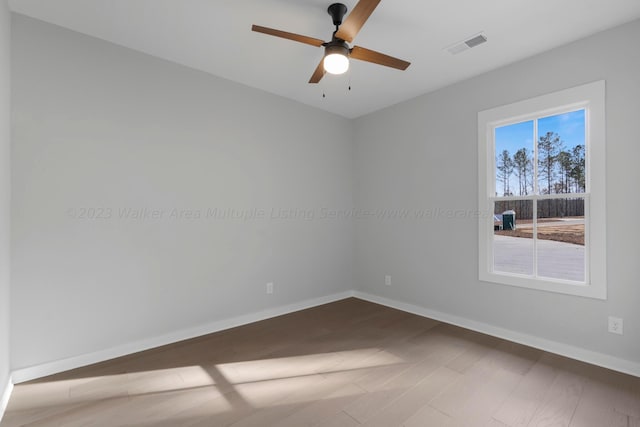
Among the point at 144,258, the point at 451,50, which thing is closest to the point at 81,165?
the point at 144,258

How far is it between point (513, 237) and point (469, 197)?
59 cm

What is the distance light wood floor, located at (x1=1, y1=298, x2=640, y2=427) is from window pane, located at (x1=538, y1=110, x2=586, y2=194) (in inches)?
60.5

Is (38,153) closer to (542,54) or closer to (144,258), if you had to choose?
(144,258)

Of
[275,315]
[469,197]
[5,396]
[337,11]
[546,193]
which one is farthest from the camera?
[275,315]

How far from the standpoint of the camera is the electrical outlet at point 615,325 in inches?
97.6

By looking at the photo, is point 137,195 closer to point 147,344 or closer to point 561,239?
point 147,344

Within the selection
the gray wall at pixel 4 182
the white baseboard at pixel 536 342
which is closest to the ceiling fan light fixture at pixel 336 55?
the gray wall at pixel 4 182

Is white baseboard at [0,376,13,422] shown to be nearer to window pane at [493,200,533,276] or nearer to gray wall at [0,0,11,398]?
gray wall at [0,0,11,398]

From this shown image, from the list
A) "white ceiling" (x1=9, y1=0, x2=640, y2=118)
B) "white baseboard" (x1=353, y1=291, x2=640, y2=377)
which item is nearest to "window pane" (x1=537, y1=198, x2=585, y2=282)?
"white baseboard" (x1=353, y1=291, x2=640, y2=377)

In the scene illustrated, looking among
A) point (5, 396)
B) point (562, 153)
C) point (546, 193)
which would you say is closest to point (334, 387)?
point (5, 396)

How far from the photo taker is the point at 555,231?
9.62ft

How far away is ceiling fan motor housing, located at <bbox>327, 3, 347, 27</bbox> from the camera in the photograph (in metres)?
2.20

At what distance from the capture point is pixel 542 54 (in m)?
2.88

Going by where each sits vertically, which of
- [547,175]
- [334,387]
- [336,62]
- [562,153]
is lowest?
[334,387]
